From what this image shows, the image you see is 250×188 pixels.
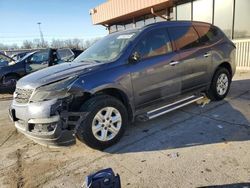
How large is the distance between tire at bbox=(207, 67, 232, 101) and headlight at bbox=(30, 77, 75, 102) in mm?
3461

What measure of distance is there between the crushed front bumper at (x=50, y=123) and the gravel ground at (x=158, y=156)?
0.41 metres

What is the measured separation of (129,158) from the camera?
138 inches

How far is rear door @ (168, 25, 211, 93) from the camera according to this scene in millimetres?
4773

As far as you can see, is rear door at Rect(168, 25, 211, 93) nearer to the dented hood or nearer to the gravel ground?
the gravel ground

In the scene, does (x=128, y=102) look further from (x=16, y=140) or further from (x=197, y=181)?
(x=16, y=140)

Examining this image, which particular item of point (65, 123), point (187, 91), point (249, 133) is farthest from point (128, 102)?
point (249, 133)

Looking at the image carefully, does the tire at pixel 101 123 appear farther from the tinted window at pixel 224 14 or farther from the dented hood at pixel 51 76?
the tinted window at pixel 224 14

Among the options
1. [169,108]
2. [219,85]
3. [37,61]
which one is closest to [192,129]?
[169,108]

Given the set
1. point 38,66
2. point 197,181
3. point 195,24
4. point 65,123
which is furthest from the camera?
point 38,66

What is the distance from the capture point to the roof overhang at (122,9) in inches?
510

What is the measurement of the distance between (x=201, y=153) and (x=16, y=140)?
11.1 feet

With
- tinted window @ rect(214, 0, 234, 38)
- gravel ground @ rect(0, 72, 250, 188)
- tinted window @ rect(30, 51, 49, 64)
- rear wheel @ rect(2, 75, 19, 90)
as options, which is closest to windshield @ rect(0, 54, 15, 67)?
rear wheel @ rect(2, 75, 19, 90)

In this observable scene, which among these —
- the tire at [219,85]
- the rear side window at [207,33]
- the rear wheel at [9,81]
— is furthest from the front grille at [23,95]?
the rear wheel at [9,81]

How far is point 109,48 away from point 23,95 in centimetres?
178
